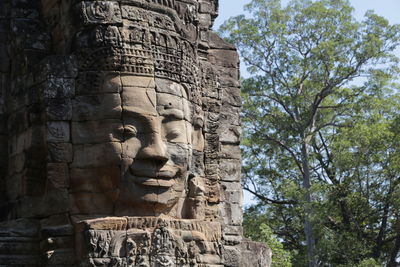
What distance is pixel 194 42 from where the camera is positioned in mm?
8602

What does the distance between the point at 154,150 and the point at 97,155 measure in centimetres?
55

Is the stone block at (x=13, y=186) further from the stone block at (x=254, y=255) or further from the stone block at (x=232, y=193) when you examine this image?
the stone block at (x=254, y=255)

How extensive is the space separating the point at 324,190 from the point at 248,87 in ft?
15.6

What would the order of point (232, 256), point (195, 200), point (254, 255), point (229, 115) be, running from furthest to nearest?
point (229, 115)
point (254, 255)
point (232, 256)
point (195, 200)

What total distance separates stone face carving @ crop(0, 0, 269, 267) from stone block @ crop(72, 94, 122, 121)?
10mm

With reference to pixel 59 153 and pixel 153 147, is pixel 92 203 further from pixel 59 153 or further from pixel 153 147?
pixel 153 147

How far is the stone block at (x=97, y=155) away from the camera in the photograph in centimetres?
764

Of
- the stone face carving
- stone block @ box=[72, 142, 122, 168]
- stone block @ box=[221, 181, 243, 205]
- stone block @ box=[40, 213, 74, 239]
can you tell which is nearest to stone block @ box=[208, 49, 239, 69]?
stone block @ box=[221, 181, 243, 205]

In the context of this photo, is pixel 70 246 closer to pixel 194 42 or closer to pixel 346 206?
pixel 194 42

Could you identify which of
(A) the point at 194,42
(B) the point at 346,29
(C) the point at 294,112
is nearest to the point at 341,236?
(C) the point at 294,112

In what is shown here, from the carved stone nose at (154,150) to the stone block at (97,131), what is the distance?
0.84ft

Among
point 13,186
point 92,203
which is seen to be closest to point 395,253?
point 13,186

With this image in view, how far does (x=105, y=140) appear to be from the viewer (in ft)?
25.2

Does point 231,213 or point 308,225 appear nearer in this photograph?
point 231,213
